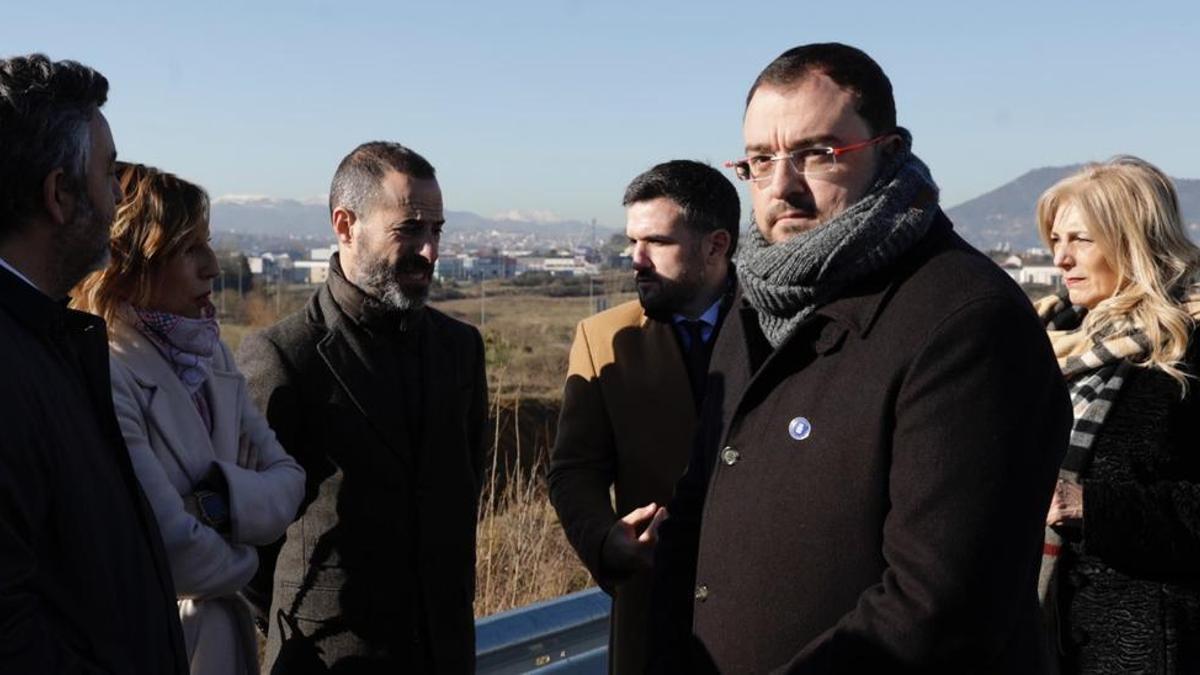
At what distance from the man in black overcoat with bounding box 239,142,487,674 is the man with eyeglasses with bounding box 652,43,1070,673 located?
119 centimetres

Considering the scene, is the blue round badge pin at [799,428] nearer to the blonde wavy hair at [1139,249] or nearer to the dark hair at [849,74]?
the dark hair at [849,74]

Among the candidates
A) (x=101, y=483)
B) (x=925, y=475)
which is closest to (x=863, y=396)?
(x=925, y=475)

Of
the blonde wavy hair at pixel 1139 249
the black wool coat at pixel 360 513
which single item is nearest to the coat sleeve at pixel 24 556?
the black wool coat at pixel 360 513

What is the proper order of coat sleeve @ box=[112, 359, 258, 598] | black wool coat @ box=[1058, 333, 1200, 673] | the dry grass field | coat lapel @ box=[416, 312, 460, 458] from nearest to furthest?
coat sleeve @ box=[112, 359, 258, 598]
black wool coat @ box=[1058, 333, 1200, 673]
coat lapel @ box=[416, 312, 460, 458]
the dry grass field

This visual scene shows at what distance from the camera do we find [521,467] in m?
9.43

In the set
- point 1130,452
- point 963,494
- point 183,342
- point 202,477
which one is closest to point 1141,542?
point 1130,452

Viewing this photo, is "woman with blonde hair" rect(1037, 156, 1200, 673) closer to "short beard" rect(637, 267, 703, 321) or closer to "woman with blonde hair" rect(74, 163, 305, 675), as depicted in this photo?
"short beard" rect(637, 267, 703, 321)

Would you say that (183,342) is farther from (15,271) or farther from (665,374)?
(665,374)

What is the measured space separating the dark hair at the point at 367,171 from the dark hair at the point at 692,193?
70 centimetres

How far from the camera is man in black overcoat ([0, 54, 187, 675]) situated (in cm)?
206

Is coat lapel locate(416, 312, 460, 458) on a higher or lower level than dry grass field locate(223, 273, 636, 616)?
higher

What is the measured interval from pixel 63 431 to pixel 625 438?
82.1 inches

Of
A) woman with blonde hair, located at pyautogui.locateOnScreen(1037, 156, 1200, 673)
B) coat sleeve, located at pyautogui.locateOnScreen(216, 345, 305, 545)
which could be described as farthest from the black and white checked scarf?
coat sleeve, located at pyautogui.locateOnScreen(216, 345, 305, 545)

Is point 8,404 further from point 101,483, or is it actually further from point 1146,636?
point 1146,636
